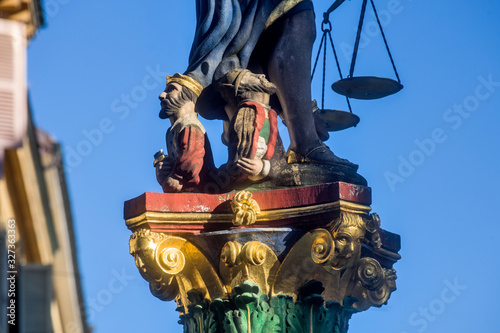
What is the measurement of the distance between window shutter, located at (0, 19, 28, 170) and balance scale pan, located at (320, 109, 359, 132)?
6.37 m

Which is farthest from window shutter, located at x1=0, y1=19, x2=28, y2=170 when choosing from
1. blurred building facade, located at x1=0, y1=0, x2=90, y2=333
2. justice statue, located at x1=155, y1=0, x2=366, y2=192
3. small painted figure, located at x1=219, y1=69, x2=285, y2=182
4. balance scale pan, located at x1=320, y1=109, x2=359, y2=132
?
balance scale pan, located at x1=320, y1=109, x2=359, y2=132

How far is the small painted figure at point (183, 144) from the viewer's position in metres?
20.4

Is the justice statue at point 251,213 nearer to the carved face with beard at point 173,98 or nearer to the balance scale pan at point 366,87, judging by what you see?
the carved face with beard at point 173,98

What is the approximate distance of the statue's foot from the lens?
67.9ft

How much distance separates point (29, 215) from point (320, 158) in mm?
4171

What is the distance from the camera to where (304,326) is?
20.0 m

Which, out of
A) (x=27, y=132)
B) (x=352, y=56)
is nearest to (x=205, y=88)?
(x=352, y=56)

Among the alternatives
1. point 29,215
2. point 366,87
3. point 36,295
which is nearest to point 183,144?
point 366,87

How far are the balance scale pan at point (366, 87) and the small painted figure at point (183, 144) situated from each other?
70.1 inches

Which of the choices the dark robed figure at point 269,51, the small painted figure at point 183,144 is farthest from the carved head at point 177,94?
the dark robed figure at point 269,51

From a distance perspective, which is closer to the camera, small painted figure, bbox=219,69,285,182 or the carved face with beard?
small painted figure, bbox=219,69,285,182

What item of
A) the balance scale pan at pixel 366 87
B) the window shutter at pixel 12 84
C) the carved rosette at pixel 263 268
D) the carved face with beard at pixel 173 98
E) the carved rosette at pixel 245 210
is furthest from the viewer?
the balance scale pan at pixel 366 87

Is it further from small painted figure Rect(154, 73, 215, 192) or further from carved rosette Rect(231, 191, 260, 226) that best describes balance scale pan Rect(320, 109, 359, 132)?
carved rosette Rect(231, 191, 260, 226)

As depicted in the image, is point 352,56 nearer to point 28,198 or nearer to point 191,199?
point 191,199
